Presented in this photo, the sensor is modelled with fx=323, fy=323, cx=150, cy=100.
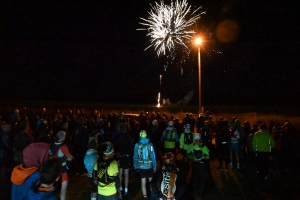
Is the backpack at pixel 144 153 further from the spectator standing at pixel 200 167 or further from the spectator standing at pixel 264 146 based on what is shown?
the spectator standing at pixel 264 146

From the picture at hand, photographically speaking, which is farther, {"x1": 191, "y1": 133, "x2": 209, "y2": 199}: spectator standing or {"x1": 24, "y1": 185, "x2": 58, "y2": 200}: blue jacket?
{"x1": 191, "y1": 133, "x2": 209, "y2": 199}: spectator standing

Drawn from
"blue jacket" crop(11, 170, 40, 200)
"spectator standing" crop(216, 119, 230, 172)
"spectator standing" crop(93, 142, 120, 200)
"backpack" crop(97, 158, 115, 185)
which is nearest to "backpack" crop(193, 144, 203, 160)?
"spectator standing" crop(93, 142, 120, 200)

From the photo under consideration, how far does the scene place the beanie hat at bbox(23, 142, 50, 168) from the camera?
4180mm

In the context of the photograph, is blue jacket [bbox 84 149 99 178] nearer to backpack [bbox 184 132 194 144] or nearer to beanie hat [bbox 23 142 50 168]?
beanie hat [bbox 23 142 50 168]

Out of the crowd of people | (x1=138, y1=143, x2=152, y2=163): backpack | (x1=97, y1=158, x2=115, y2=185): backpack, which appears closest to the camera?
the crowd of people

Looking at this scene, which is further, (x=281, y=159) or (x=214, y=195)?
(x=281, y=159)

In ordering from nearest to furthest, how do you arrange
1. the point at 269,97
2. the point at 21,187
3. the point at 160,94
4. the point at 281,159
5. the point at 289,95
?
the point at 21,187, the point at 281,159, the point at 289,95, the point at 269,97, the point at 160,94

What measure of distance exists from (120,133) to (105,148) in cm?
335

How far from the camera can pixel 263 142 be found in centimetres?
1022

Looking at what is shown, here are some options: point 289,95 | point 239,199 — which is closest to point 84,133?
point 239,199

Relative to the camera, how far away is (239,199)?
28.6 feet

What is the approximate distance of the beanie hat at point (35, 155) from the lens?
4.18 meters

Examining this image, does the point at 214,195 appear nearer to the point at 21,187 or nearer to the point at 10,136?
the point at 21,187

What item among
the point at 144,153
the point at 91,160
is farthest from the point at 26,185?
the point at 144,153
